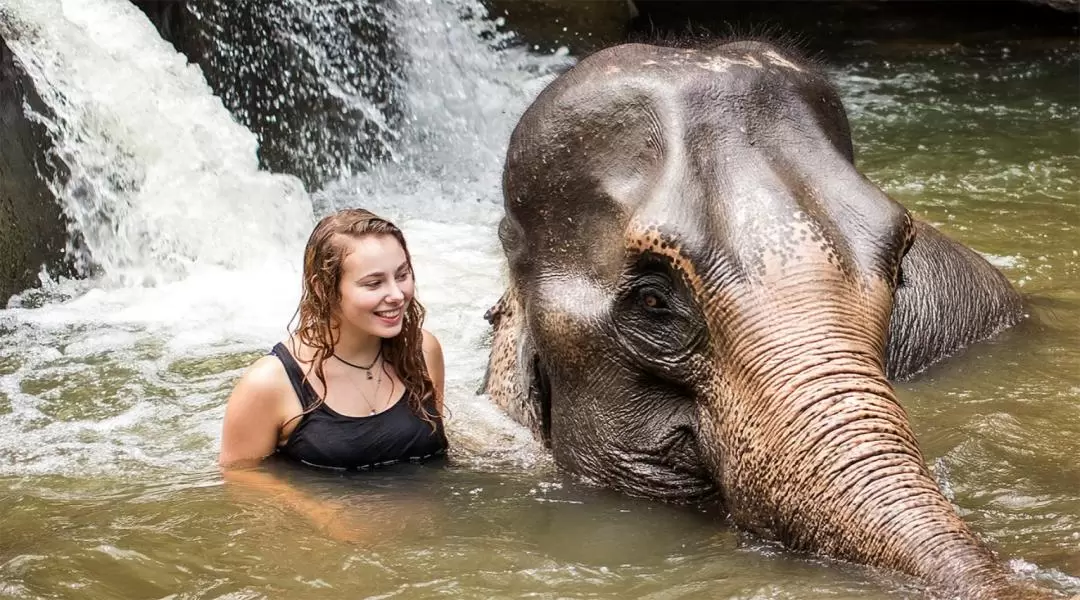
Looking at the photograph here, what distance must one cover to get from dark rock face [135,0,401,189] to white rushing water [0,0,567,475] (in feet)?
0.80

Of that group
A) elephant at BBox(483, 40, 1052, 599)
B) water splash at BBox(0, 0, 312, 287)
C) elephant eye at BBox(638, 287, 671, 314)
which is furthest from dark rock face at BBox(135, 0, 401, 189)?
elephant eye at BBox(638, 287, 671, 314)

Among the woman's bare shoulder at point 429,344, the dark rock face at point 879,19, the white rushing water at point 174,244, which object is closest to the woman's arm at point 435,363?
the woman's bare shoulder at point 429,344

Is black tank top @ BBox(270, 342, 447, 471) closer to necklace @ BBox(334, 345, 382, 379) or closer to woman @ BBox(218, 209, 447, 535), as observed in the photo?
woman @ BBox(218, 209, 447, 535)

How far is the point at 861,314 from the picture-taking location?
3486mm

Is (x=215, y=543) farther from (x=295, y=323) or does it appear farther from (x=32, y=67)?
(x=32, y=67)

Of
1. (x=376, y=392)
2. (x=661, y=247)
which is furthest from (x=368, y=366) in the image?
(x=661, y=247)

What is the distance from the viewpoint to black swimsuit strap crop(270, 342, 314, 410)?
4.36 metres

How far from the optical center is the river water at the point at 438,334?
12.1ft

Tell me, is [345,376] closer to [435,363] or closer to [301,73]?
[435,363]

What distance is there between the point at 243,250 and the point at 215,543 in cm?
449

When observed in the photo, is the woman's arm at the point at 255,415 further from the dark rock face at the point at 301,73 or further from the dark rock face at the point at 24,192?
the dark rock face at the point at 301,73

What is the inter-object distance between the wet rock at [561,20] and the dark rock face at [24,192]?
4.83 metres

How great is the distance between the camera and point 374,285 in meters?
4.30

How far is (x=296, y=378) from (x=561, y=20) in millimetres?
8185
